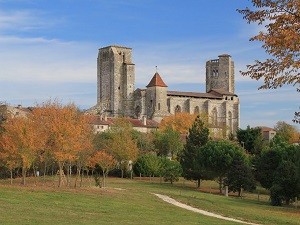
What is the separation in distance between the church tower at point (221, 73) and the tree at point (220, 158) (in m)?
88.2

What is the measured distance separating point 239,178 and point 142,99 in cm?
6884

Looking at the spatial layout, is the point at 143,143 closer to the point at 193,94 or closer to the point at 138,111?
the point at 138,111

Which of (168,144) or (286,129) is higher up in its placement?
(286,129)

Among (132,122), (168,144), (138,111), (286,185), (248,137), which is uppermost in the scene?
(138,111)

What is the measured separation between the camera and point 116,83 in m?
120

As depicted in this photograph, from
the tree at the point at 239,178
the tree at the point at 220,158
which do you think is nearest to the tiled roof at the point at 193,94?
the tree at the point at 220,158

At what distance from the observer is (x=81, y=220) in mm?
21359

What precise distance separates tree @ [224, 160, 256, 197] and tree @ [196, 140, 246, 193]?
1.68 meters

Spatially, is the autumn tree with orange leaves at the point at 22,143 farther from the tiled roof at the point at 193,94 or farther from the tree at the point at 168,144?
the tiled roof at the point at 193,94

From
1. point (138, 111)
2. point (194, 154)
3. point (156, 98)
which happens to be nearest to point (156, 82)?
point (156, 98)

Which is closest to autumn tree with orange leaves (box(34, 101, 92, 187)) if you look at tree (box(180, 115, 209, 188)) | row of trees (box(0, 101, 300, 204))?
row of trees (box(0, 101, 300, 204))

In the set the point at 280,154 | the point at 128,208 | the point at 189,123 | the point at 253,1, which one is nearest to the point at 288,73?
the point at 253,1

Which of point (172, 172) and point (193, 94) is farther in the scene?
point (193, 94)

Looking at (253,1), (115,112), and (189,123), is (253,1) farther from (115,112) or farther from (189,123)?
(115,112)
